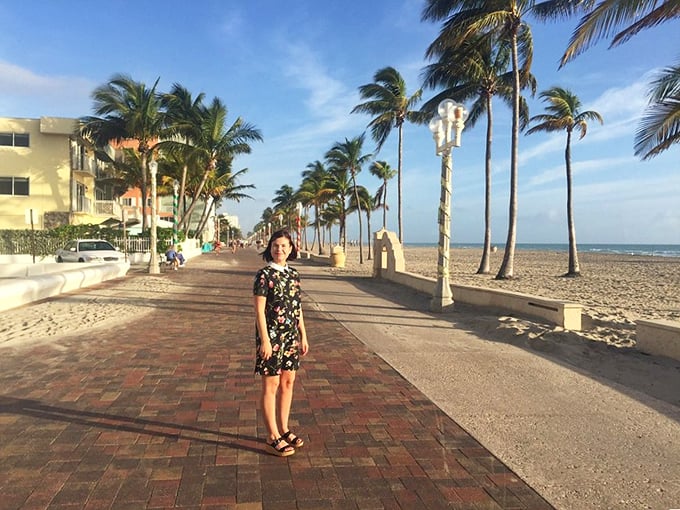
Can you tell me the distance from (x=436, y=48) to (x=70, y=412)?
17.5 meters

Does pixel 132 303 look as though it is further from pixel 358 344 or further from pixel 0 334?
pixel 358 344

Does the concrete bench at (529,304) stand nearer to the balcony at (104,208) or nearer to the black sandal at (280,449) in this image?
the black sandal at (280,449)

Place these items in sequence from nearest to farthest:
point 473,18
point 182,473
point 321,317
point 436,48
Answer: point 182,473, point 321,317, point 473,18, point 436,48

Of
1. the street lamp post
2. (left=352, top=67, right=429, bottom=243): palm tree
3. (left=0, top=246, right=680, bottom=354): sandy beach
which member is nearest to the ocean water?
(left=352, top=67, right=429, bottom=243): palm tree

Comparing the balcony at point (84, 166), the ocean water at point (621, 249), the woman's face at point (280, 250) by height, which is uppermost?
the balcony at point (84, 166)

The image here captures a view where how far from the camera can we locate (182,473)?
126 inches

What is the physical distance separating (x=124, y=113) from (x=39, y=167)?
21.3ft

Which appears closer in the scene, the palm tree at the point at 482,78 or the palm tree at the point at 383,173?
the palm tree at the point at 482,78

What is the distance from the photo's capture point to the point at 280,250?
3455 millimetres

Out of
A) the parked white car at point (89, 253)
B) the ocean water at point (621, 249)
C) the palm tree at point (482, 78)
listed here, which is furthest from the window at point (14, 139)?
the ocean water at point (621, 249)

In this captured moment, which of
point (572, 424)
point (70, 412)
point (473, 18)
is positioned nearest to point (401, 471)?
point (572, 424)

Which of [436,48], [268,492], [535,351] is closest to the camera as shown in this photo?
[268,492]

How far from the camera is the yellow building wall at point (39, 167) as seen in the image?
30.8 m

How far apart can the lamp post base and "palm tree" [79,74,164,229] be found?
25601 millimetres
